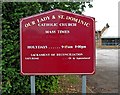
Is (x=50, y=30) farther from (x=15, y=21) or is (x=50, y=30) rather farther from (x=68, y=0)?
(x=68, y=0)

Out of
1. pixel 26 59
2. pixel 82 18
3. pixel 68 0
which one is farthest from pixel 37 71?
pixel 68 0

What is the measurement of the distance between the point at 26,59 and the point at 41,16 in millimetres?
749

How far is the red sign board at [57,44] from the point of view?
229 inches

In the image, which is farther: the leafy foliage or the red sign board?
the leafy foliage

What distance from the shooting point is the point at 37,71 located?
19.2ft

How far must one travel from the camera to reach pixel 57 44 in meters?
5.82

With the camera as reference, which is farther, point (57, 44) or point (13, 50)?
point (13, 50)

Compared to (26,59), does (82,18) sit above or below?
above

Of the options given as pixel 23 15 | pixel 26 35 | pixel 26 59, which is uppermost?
pixel 23 15

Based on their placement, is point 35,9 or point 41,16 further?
point 35,9

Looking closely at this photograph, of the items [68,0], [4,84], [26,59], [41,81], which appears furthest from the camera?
[68,0]

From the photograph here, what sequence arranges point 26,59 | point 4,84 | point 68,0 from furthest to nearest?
point 68,0
point 4,84
point 26,59

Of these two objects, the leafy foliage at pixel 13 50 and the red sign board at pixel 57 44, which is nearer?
the red sign board at pixel 57 44

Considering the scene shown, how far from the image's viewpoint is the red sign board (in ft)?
19.1
